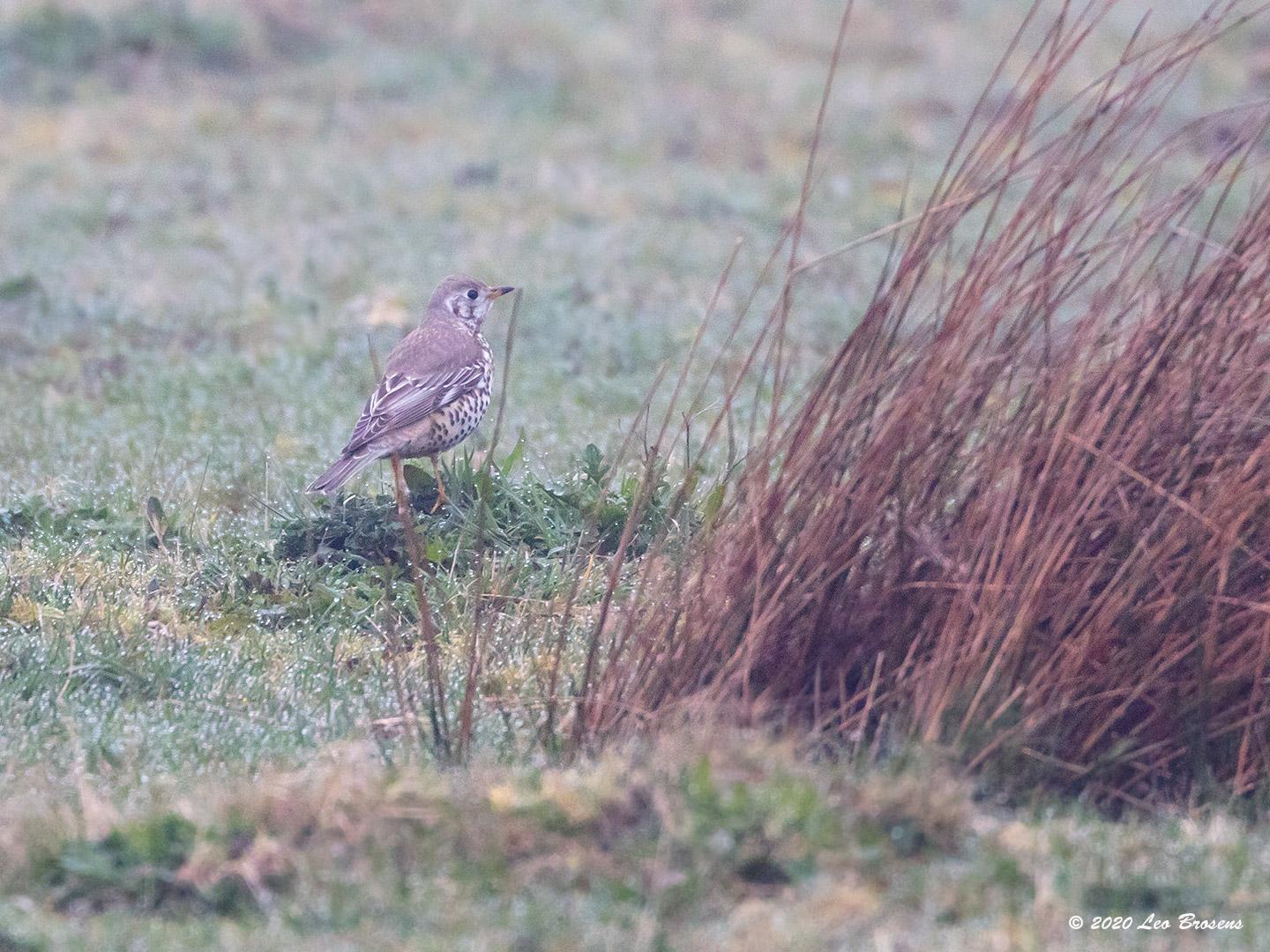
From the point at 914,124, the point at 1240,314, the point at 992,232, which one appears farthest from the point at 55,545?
the point at 914,124

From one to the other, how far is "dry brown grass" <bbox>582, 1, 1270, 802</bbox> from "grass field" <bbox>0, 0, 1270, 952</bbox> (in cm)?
23

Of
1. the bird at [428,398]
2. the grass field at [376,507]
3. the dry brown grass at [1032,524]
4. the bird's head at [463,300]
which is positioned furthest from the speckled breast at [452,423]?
the dry brown grass at [1032,524]

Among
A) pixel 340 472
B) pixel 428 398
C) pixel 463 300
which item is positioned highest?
pixel 463 300

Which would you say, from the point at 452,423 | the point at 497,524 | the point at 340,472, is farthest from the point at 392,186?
the point at 497,524

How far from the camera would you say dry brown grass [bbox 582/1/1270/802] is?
401 centimetres

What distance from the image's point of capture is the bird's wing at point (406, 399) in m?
6.46

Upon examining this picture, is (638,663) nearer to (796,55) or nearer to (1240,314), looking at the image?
(1240,314)

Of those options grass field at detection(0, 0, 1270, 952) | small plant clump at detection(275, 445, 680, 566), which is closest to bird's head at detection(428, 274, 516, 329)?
grass field at detection(0, 0, 1270, 952)

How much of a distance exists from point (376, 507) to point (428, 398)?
0.62 metres

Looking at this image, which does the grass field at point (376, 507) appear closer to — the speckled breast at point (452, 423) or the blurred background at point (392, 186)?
the blurred background at point (392, 186)

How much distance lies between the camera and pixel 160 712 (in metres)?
4.69

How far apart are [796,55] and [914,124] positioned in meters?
3.68

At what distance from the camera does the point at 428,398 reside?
6.54m

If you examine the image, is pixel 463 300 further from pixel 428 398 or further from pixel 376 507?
pixel 376 507
